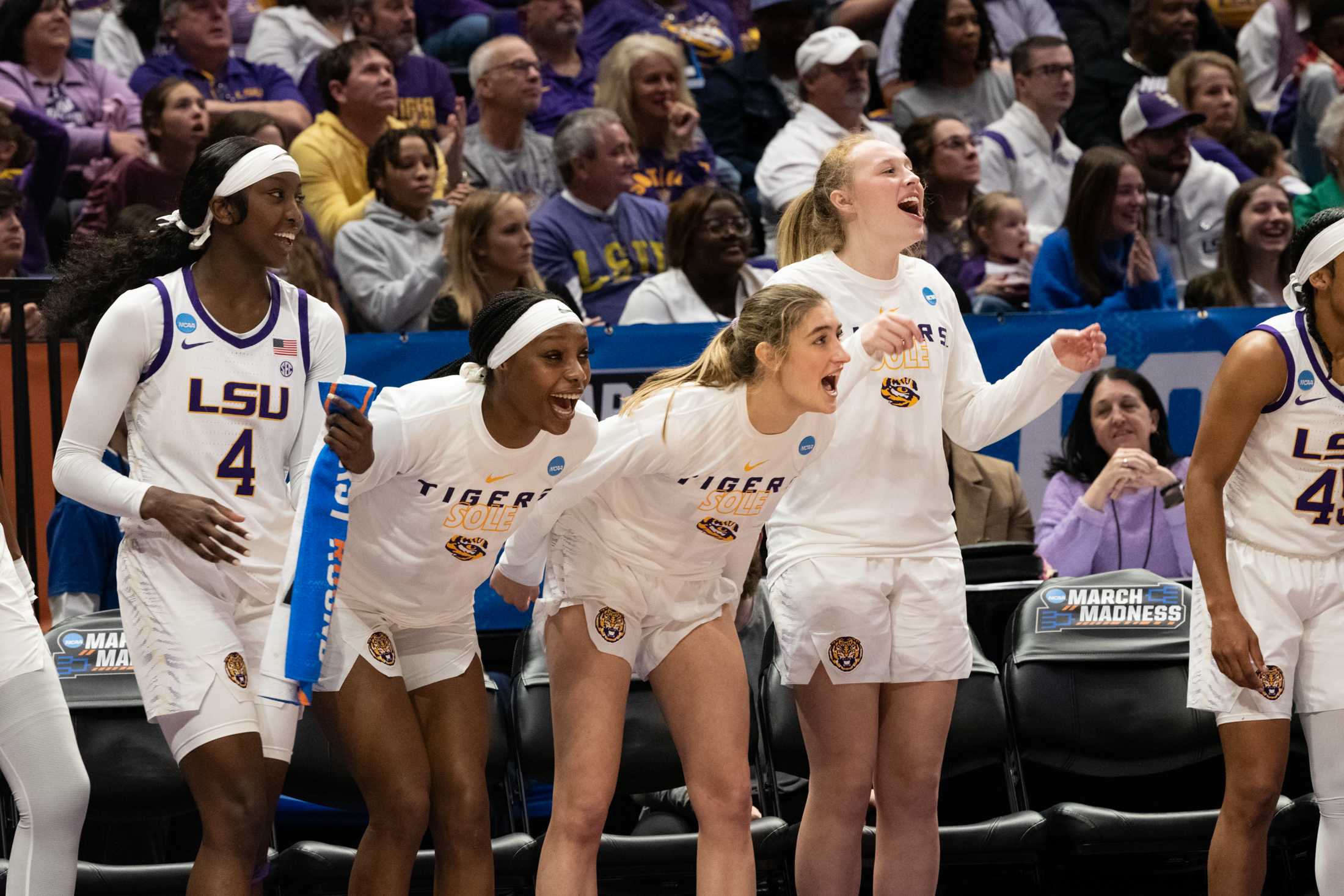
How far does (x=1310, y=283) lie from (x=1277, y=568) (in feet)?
2.39

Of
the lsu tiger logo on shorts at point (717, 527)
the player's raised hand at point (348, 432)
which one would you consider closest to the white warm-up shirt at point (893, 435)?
the lsu tiger logo on shorts at point (717, 527)

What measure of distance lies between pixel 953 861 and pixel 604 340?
218cm

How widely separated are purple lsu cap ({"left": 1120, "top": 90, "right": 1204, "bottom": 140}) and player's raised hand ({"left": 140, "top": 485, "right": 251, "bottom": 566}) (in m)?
5.84

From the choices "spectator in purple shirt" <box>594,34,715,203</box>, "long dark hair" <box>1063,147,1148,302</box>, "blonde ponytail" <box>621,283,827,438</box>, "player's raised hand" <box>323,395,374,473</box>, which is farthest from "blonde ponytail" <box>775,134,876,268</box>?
"spectator in purple shirt" <box>594,34,715,203</box>

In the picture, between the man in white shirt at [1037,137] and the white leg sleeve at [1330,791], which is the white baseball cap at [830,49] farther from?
the white leg sleeve at [1330,791]

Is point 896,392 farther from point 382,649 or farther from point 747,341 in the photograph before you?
point 382,649

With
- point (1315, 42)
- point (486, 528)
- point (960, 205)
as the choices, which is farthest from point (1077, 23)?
point (486, 528)

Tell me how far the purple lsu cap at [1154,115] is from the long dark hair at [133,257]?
5338 mm

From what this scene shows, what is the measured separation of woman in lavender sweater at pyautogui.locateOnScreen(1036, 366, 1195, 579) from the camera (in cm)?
582

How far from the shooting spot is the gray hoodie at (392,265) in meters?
6.74

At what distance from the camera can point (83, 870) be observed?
15.8 feet

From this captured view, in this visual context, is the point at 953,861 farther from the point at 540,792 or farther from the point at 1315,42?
the point at 1315,42

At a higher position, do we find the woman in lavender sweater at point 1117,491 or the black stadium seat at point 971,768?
the woman in lavender sweater at point 1117,491

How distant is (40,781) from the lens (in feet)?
12.5
